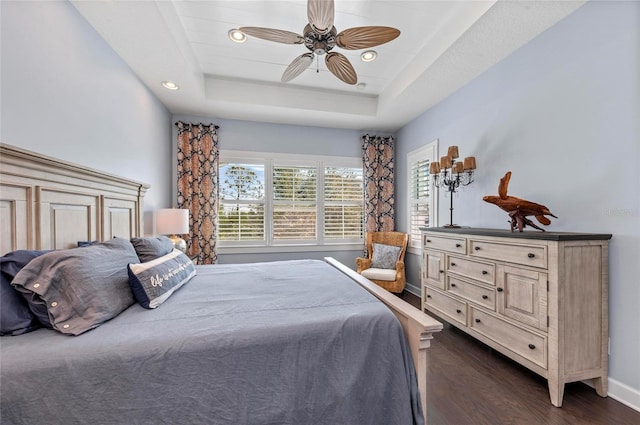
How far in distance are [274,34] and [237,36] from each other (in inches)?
36.4

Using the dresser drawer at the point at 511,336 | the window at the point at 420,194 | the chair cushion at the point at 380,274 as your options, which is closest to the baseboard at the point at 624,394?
the dresser drawer at the point at 511,336

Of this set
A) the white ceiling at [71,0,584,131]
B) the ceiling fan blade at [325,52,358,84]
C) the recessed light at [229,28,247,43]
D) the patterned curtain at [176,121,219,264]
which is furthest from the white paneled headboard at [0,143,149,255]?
the ceiling fan blade at [325,52,358,84]

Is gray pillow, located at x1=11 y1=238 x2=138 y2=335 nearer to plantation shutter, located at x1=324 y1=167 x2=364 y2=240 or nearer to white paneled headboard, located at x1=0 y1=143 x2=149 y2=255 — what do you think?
white paneled headboard, located at x1=0 y1=143 x2=149 y2=255

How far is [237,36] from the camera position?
2.53 metres

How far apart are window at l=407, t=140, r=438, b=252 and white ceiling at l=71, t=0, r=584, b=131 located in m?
0.62

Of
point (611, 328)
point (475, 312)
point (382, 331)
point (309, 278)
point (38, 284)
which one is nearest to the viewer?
point (38, 284)

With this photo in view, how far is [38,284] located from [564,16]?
12.3 feet

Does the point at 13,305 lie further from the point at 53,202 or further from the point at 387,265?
the point at 387,265

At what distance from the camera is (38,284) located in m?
1.15

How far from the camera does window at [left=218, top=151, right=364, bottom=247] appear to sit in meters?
4.15

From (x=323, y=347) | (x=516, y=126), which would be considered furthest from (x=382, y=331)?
(x=516, y=126)

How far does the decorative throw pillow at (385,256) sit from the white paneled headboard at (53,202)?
317 centimetres

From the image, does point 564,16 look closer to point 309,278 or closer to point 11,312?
point 309,278

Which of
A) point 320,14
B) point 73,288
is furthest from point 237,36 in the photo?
point 73,288
